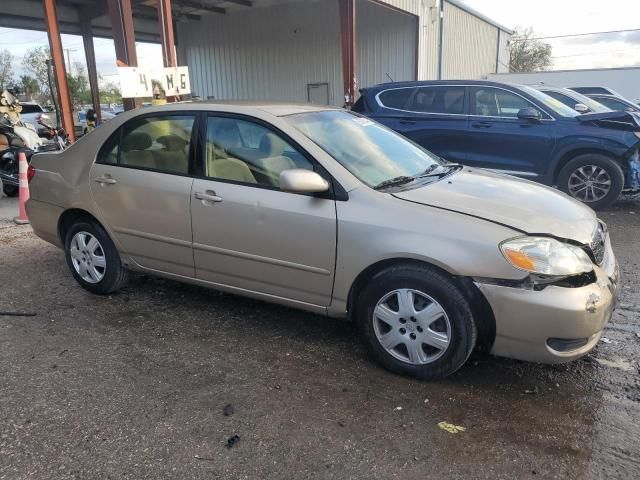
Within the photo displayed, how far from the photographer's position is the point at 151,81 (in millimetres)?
7660

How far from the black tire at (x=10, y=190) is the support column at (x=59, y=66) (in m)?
1.45

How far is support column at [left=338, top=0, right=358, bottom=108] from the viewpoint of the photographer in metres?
11.9

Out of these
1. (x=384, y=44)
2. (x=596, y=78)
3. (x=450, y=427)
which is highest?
(x=384, y=44)

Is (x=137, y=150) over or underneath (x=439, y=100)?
underneath

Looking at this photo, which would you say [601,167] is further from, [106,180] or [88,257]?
[88,257]

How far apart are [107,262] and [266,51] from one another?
17457 mm

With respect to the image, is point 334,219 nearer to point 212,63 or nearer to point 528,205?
point 528,205

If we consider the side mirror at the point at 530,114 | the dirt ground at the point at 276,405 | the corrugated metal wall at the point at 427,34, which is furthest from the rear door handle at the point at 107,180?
the corrugated metal wall at the point at 427,34

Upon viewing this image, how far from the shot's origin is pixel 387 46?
18.2 m

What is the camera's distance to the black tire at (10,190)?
A: 8.98m

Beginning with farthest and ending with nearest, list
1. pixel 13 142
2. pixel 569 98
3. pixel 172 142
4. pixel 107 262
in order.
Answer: pixel 13 142, pixel 569 98, pixel 107 262, pixel 172 142

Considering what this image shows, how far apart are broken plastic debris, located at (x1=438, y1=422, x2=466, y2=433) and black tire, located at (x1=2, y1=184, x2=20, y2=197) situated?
341 inches

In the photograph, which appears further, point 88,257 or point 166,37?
point 166,37

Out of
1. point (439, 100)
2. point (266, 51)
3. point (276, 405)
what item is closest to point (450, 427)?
point (276, 405)
